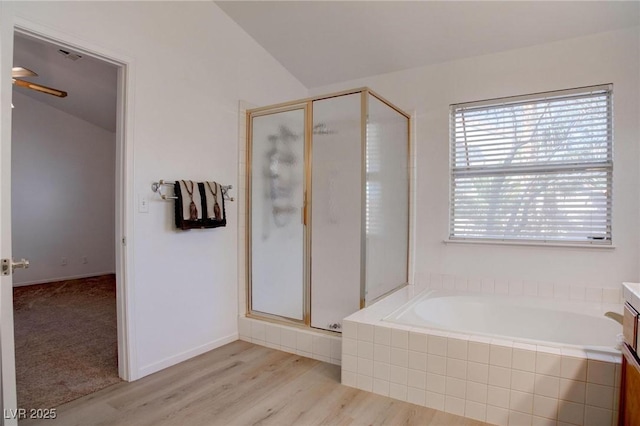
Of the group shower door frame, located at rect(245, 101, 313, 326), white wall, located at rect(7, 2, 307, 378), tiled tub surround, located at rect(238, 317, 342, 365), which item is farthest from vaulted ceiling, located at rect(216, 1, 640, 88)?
tiled tub surround, located at rect(238, 317, 342, 365)

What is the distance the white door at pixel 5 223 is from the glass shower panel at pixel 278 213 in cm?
176

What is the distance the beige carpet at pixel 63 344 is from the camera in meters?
2.25

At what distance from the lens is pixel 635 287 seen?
1.39m

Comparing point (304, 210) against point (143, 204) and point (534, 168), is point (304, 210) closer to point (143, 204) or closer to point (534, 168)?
point (143, 204)

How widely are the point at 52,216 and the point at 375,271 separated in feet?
17.8

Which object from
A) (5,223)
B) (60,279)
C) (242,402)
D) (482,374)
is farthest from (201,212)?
(60,279)

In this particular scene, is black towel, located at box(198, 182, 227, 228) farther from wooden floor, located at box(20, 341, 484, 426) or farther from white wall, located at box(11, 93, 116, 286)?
white wall, located at box(11, 93, 116, 286)

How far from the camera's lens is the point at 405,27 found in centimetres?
287

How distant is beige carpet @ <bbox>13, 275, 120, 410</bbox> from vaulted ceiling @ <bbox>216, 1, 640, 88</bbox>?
115 inches

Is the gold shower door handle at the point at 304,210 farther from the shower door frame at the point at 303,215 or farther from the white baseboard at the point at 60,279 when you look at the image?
the white baseboard at the point at 60,279

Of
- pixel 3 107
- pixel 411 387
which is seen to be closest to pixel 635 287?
pixel 411 387

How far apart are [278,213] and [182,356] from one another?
4.36ft

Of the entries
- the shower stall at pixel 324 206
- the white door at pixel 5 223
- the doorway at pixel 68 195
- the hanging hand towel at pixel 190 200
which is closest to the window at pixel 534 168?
the shower stall at pixel 324 206

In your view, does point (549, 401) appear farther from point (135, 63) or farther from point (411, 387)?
point (135, 63)
